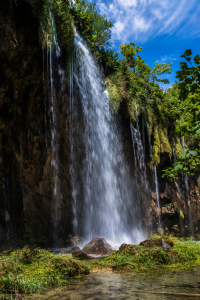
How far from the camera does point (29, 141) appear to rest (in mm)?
9867

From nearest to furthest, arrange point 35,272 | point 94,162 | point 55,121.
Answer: point 35,272
point 55,121
point 94,162

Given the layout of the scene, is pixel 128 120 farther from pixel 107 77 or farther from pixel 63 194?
pixel 63 194

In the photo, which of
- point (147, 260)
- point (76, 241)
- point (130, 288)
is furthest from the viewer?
point (76, 241)

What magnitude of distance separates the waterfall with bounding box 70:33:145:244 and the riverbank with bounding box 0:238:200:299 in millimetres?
6088

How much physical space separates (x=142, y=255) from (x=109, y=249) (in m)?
1.89

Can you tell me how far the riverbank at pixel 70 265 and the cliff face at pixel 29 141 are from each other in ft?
15.7

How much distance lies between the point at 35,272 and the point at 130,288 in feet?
4.85

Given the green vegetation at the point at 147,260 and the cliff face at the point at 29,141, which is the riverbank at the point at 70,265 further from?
the cliff face at the point at 29,141

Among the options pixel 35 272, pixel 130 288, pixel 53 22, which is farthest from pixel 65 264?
pixel 53 22

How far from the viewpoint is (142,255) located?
4.76 m

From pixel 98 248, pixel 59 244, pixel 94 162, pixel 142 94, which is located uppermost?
pixel 142 94

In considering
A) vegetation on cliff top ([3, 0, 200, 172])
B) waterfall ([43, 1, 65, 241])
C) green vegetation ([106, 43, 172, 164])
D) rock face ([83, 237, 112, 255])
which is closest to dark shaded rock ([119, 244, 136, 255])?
rock face ([83, 237, 112, 255])

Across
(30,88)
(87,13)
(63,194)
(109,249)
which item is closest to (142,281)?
(109,249)

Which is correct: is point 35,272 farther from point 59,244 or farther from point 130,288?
point 59,244
